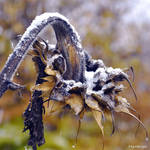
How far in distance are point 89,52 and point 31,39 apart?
355cm

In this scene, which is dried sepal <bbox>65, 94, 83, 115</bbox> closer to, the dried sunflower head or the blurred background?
the dried sunflower head

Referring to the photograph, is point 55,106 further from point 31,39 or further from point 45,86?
point 31,39

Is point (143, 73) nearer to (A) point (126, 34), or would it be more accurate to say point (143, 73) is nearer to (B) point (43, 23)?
(A) point (126, 34)

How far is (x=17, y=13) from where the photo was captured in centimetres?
333

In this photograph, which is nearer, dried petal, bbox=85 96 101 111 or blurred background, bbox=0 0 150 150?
dried petal, bbox=85 96 101 111

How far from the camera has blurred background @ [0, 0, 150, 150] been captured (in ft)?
9.99

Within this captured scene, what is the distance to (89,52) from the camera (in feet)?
13.2

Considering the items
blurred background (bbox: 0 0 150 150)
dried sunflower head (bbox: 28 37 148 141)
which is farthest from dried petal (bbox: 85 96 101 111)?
blurred background (bbox: 0 0 150 150)

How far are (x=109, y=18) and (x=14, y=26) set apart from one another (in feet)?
5.96

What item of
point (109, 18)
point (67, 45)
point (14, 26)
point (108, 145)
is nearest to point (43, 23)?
point (67, 45)

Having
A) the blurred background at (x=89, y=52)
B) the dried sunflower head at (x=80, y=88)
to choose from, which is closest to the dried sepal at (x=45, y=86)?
the dried sunflower head at (x=80, y=88)

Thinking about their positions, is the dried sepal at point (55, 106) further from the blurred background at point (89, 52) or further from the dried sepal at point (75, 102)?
the blurred background at point (89, 52)

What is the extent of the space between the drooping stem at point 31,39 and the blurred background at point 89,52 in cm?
178

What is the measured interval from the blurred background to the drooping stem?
178 centimetres
